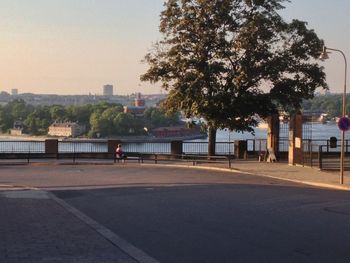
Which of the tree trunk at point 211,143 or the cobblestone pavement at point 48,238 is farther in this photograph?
the tree trunk at point 211,143

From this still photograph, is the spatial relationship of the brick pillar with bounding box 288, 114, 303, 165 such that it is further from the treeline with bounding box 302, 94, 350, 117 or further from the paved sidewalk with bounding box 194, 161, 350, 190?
the treeline with bounding box 302, 94, 350, 117

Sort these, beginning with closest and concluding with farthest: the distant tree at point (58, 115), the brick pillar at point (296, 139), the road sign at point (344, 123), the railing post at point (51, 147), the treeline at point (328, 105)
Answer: the road sign at point (344, 123) < the brick pillar at point (296, 139) < the railing post at point (51, 147) < the treeline at point (328, 105) < the distant tree at point (58, 115)

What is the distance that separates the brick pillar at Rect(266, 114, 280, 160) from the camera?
3551cm

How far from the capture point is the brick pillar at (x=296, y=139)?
3144 centimetres

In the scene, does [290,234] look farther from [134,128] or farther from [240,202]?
[134,128]

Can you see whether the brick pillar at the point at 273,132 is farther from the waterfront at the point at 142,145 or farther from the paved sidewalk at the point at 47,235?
the paved sidewalk at the point at 47,235

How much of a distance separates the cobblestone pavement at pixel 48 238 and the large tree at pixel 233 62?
19850mm

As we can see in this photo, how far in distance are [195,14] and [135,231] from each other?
25088 mm

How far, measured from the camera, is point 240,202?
54.1 feet

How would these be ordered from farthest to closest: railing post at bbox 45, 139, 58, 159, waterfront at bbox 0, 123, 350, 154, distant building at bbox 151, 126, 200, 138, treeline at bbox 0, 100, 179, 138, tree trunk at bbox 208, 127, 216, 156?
distant building at bbox 151, 126, 200, 138 < treeline at bbox 0, 100, 179, 138 < waterfront at bbox 0, 123, 350, 154 < railing post at bbox 45, 139, 58, 159 < tree trunk at bbox 208, 127, 216, 156

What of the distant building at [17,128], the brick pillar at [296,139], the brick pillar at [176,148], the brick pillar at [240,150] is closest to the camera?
the brick pillar at [296,139]

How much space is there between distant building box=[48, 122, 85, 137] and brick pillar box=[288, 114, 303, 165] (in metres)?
29.0

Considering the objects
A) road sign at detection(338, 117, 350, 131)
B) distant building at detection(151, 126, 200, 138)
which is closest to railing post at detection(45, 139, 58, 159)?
distant building at detection(151, 126, 200, 138)

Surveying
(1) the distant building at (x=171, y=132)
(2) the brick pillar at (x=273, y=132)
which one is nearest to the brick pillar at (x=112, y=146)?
(2) the brick pillar at (x=273, y=132)
